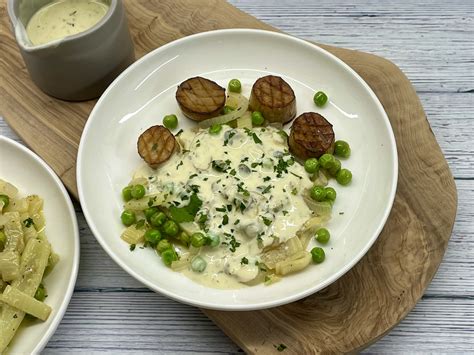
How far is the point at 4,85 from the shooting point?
13.7 feet

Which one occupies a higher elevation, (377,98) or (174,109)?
(377,98)

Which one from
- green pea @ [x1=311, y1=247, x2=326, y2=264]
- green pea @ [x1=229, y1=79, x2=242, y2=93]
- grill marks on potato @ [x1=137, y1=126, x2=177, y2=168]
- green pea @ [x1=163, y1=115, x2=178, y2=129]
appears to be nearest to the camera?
green pea @ [x1=311, y1=247, x2=326, y2=264]

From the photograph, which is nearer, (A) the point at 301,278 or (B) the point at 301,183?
(A) the point at 301,278

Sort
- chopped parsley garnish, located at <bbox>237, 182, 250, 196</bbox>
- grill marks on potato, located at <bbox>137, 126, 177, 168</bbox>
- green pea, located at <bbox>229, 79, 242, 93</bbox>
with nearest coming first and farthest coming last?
chopped parsley garnish, located at <bbox>237, 182, 250, 196</bbox>
grill marks on potato, located at <bbox>137, 126, 177, 168</bbox>
green pea, located at <bbox>229, 79, 242, 93</bbox>

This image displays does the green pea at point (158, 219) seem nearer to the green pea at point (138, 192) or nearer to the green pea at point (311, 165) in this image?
the green pea at point (138, 192)

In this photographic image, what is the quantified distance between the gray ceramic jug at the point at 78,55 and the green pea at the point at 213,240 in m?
1.41

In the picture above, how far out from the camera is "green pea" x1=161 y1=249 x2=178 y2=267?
10.8 ft

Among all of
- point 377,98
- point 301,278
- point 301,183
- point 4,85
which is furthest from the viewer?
point 4,85

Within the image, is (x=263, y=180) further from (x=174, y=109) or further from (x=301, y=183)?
(x=174, y=109)

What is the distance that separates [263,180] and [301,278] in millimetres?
593

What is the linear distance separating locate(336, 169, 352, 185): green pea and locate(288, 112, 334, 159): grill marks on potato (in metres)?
0.15

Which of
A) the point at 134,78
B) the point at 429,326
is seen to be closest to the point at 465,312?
the point at 429,326

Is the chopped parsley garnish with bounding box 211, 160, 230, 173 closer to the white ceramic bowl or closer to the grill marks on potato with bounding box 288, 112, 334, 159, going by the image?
the grill marks on potato with bounding box 288, 112, 334, 159

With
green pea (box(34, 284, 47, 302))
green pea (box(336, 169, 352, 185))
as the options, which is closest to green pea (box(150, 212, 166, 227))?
green pea (box(34, 284, 47, 302))
